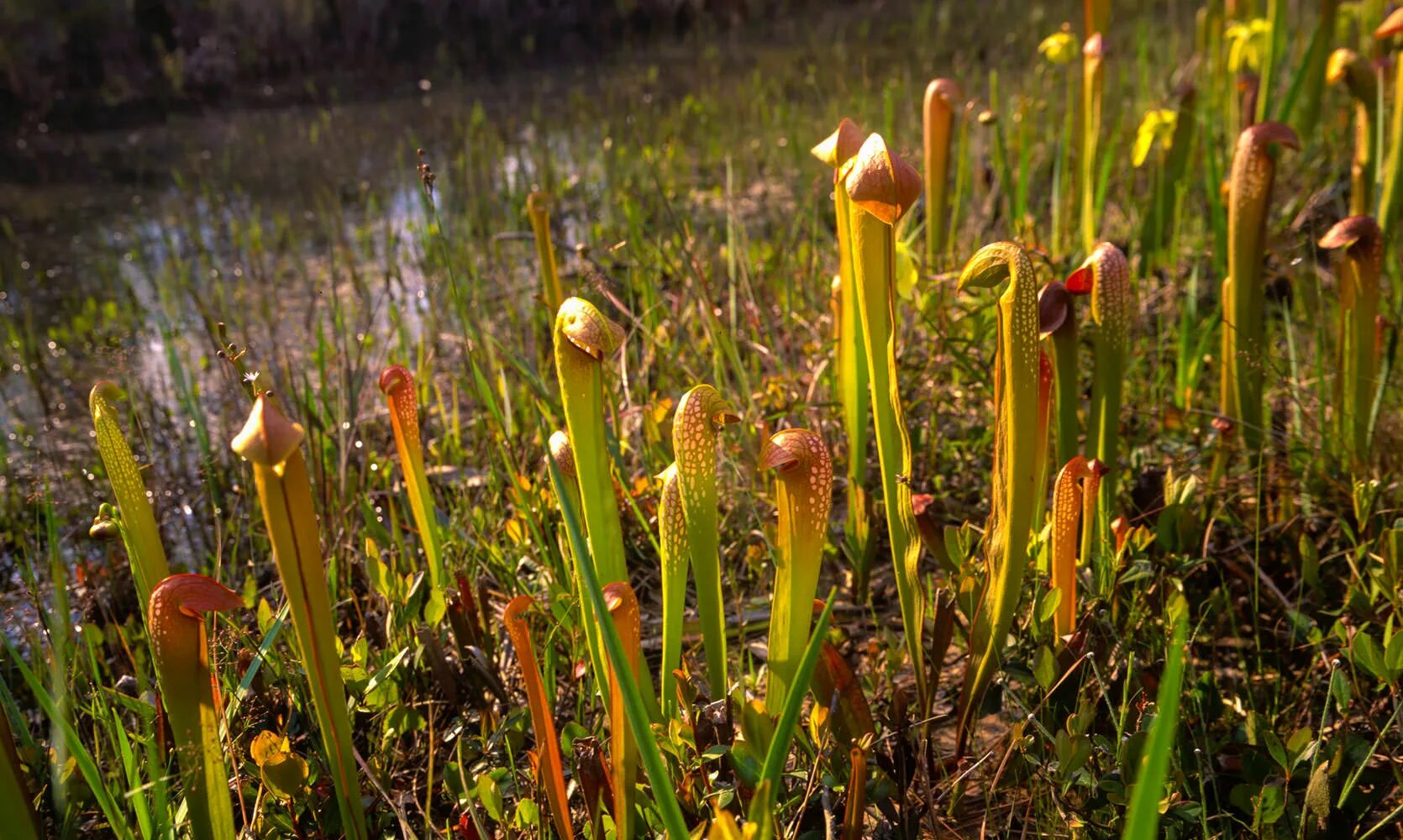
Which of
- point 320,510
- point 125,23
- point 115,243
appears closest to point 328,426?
point 320,510

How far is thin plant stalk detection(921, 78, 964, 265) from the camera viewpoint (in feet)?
6.46

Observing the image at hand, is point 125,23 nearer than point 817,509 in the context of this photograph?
No

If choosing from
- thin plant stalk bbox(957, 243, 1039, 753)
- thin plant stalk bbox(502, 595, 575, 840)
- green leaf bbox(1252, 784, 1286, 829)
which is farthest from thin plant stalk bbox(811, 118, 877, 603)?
green leaf bbox(1252, 784, 1286, 829)

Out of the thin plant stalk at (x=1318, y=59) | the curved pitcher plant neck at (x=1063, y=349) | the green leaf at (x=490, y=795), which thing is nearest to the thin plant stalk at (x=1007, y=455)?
the curved pitcher plant neck at (x=1063, y=349)

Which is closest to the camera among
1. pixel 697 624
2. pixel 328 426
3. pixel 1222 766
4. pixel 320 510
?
pixel 1222 766

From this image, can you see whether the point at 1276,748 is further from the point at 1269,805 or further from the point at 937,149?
the point at 937,149

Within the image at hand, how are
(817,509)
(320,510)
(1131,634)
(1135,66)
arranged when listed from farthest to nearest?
(1135,66)
(320,510)
(1131,634)
(817,509)

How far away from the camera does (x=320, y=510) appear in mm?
1881

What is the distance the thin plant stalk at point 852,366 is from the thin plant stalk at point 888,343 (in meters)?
0.05

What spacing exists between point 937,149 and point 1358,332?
902mm

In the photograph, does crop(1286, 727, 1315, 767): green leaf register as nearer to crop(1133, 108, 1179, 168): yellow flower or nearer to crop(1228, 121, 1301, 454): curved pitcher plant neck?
crop(1228, 121, 1301, 454): curved pitcher plant neck

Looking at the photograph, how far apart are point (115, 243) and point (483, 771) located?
4.09m

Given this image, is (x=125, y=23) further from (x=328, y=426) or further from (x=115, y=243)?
(x=328, y=426)

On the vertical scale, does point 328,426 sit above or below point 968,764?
above
